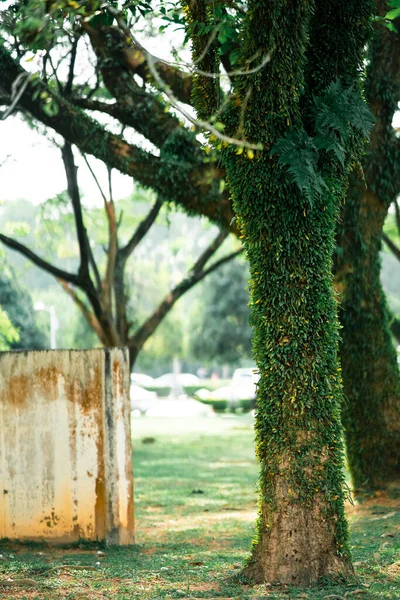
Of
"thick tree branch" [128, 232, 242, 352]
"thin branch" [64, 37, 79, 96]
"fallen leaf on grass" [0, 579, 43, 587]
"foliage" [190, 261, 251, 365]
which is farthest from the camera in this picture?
"foliage" [190, 261, 251, 365]

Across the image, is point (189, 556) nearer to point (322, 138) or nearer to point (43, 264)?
point (322, 138)

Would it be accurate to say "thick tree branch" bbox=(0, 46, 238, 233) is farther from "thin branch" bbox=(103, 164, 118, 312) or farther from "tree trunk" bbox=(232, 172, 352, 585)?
"thin branch" bbox=(103, 164, 118, 312)

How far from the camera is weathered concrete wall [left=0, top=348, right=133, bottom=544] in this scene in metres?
8.03

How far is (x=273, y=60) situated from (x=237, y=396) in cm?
3400

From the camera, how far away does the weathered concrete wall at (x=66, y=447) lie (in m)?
8.03

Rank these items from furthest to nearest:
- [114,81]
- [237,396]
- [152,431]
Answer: [237,396] → [152,431] → [114,81]

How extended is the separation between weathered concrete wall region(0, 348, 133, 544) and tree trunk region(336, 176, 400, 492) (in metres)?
3.45

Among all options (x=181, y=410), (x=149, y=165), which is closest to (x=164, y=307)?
(x=149, y=165)

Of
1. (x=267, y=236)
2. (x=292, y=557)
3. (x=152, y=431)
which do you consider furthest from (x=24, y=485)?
(x=152, y=431)

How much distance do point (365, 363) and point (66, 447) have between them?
415 centimetres

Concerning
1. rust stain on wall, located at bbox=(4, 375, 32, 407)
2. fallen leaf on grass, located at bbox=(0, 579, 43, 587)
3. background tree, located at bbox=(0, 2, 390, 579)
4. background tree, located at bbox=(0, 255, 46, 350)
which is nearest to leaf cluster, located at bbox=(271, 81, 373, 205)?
background tree, located at bbox=(0, 2, 390, 579)

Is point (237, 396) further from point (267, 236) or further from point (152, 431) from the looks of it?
point (267, 236)

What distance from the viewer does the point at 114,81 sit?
1145 centimetres

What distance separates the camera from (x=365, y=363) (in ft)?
33.9
